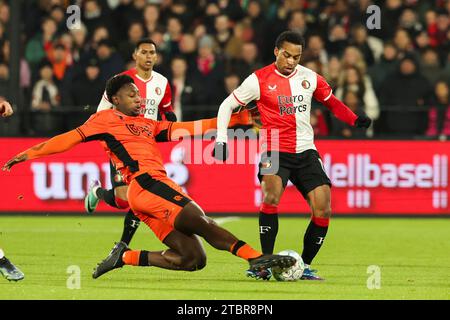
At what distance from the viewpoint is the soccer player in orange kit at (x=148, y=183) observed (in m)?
9.26

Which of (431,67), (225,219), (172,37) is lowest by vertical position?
(225,219)

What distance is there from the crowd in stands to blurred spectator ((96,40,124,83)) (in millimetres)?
14

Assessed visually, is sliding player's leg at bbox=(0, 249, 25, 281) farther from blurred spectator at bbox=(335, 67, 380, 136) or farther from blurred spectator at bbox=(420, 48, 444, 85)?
blurred spectator at bbox=(420, 48, 444, 85)

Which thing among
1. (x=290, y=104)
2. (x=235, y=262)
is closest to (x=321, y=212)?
(x=290, y=104)

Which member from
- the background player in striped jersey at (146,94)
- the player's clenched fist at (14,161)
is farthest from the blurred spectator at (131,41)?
the player's clenched fist at (14,161)

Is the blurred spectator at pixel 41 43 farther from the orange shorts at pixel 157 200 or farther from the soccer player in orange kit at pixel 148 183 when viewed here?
the orange shorts at pixel 157 200

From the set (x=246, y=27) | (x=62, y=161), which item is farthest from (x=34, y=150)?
(x=246, y=27)

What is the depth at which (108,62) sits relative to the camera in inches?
685

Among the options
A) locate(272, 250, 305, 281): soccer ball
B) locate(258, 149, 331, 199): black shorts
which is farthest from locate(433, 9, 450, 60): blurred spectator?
locate(272, 250, 305, 281): soccer ball

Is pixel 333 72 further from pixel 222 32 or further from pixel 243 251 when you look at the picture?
pixel 243 251

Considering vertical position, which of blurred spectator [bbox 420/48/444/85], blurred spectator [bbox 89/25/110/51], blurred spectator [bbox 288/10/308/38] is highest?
blurred spectator [bbox 288/10/308/38]

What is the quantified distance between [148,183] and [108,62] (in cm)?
810

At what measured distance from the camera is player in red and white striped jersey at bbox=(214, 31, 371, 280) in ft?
33.7

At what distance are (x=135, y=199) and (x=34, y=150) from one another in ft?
2.91
